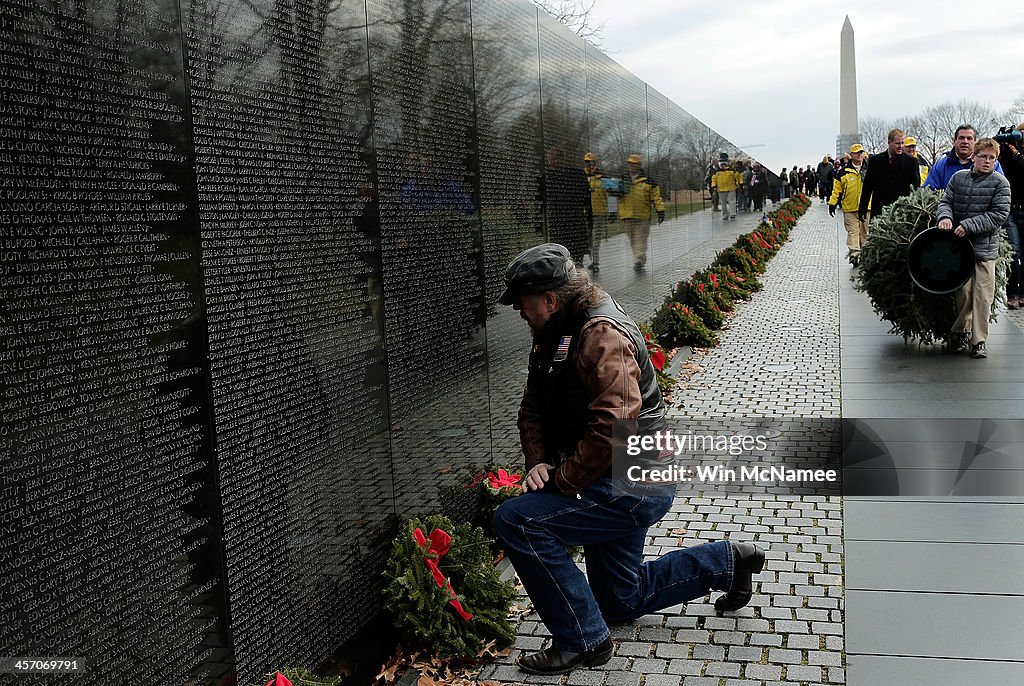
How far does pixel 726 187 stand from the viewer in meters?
22.9

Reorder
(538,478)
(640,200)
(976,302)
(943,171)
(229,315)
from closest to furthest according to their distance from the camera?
1. (229,315)
2. (538,478)
3. (976,302)
4. (943,171)
5. (640,200)

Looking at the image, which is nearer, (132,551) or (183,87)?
(132,551)

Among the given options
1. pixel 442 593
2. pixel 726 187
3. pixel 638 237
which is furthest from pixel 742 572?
pixel 726 187

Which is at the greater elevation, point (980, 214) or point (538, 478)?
point (980, 214)

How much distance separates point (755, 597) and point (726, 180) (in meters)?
18.8

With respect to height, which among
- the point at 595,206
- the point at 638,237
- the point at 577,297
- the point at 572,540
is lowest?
the point at 572,540

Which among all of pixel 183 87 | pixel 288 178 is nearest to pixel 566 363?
pixel 288 178

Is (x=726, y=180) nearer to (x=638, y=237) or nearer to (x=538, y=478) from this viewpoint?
(x=638, y=237)

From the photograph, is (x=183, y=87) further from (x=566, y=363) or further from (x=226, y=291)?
(x=566, y=363)

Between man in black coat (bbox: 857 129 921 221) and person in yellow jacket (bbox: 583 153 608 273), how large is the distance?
23.7 feet

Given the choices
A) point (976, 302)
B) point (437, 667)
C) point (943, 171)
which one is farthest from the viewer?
point (943, 171)

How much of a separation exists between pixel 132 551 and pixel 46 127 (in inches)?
47.3

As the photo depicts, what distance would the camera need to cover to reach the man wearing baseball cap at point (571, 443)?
A: 4.11 meters

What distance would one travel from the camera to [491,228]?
258 inches
